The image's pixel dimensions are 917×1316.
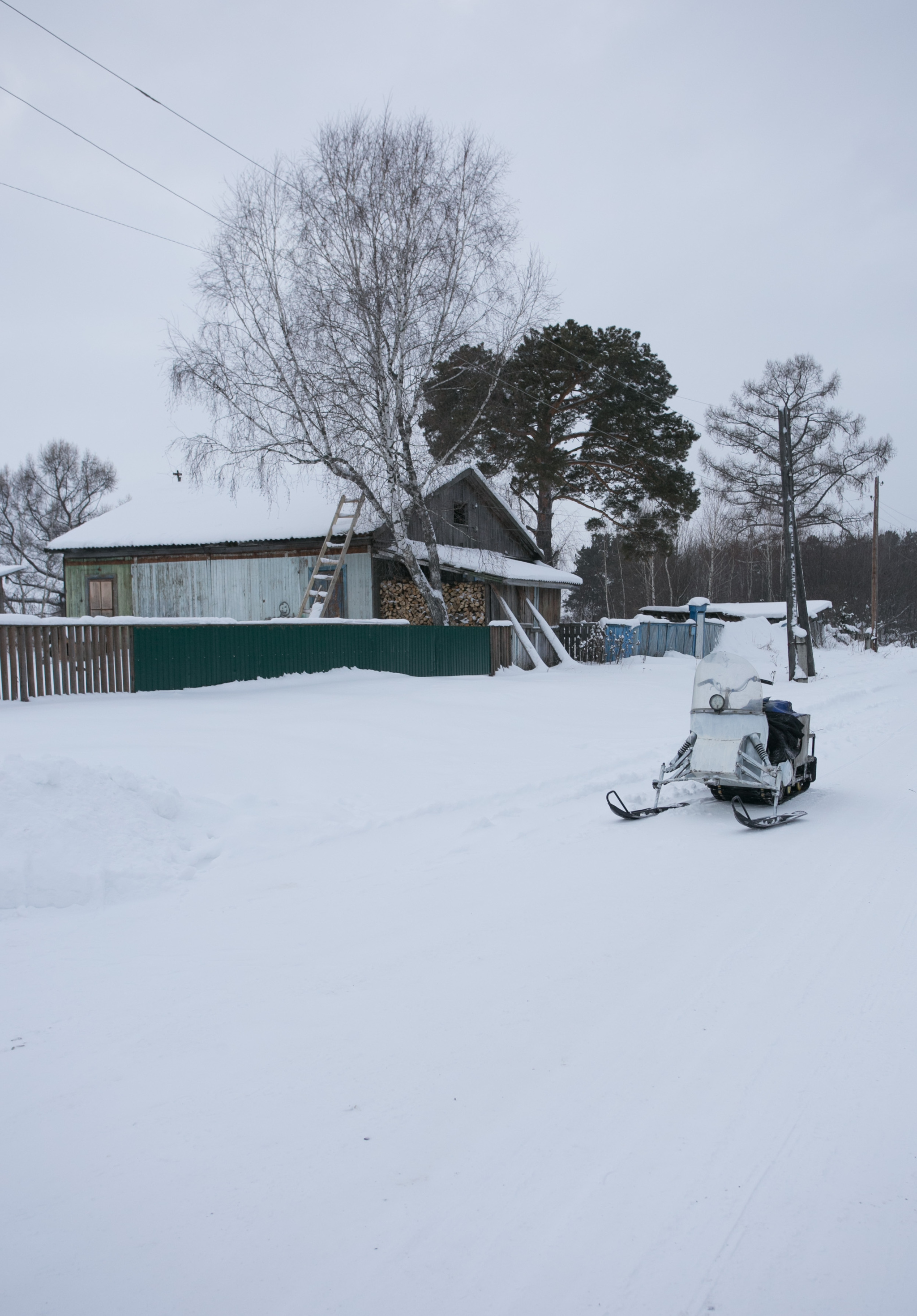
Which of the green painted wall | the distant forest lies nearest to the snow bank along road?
the green painted wall

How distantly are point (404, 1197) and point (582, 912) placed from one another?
2618mm

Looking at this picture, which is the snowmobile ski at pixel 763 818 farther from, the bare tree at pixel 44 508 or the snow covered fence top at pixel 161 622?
the bare tree at pixel 44 508

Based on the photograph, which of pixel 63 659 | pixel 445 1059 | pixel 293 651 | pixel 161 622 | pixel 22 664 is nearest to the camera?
pixel 445 1059

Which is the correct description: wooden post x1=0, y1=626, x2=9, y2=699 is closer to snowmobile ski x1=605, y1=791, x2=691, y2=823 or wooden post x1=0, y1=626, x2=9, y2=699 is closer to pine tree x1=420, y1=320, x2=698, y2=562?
snowmobile ski x1=605, y1=791, x2=691, y2=823

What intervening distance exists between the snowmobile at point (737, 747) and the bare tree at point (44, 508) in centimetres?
4494

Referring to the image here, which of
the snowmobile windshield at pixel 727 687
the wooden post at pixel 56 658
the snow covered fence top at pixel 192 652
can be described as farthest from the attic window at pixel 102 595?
the snowmobile windshield at pixel 727 687

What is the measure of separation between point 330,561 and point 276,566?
236cm

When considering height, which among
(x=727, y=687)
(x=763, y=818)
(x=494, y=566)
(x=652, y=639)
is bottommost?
(x=763, y=818)

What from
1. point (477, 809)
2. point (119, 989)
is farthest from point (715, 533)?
point (119, 989)

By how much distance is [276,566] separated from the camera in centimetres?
2305

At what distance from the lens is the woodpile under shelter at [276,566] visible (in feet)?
74.4

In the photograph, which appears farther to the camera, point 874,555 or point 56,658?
point 874,555

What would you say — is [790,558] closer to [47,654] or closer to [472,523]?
[472,523]

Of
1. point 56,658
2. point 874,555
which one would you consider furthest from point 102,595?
point 874,555
